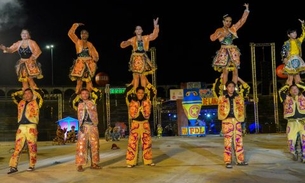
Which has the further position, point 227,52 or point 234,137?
point 227,52

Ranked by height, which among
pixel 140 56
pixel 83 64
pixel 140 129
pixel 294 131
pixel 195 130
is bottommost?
pixel 195 130

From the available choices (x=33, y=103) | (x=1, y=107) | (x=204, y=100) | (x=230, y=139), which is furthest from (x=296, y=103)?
(x=1, y=107)

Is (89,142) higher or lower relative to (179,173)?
higher

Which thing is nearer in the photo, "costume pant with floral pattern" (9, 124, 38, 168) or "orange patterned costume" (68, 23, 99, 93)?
"costume pant with floral pattern" (9, 124, 38, 168)

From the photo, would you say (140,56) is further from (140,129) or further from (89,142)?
(89,142)

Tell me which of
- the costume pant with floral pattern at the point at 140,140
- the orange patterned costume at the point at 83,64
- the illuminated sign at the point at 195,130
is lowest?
the illuminated sign at the point at 195,130

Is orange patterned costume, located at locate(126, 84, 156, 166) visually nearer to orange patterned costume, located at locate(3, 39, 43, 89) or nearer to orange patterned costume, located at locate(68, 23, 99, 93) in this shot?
orange patterned costume, located at locate(68, 23, 99, 93)

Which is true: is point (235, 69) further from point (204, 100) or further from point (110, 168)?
point (204, 100)

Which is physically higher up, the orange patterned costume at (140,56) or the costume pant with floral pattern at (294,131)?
the orange patterned costume at (140,56)

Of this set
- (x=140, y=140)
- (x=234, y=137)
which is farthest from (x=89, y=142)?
(x=234, y=137)

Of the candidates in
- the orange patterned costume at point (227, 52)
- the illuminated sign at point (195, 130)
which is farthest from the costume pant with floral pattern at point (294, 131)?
the illuminated sign at point (195, 130)

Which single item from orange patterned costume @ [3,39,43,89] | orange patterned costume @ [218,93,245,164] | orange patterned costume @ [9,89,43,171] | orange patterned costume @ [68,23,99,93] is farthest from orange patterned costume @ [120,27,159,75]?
orange patterned costume @ [9,89,43,171]

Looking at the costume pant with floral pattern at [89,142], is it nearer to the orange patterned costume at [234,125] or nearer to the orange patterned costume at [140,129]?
the orange patterned costume at [140,129]

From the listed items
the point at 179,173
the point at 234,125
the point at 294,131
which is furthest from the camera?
the point at 294,131
